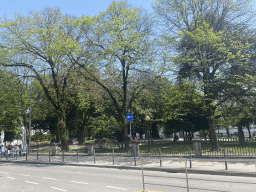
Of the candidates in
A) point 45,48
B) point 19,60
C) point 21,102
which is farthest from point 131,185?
point 21,102

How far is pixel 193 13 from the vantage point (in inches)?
848

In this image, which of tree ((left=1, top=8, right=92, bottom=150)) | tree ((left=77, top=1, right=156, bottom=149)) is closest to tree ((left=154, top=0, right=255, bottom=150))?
tree ((left=77, top=1, right=156, bottom=149))

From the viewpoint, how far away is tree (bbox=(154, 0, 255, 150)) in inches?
748

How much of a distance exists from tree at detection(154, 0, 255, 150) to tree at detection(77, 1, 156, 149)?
2653 mm

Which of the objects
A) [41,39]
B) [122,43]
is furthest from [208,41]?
[41,39]

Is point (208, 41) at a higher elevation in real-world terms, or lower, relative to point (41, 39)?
lower

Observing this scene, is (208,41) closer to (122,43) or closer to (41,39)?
(122,43)

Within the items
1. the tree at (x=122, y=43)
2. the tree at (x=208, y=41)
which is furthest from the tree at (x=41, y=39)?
the tree at (x=208, y=41)

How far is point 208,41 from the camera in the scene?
1808 centimetres

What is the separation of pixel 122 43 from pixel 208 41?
7413 millimetres

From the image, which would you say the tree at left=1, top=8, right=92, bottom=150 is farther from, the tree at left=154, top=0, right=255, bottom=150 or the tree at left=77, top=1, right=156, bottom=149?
the tree at left=154, top=0, right=255, bottom=150

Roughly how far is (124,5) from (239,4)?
10697 mm

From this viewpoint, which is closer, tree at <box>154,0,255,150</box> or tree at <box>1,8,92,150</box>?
tree at <box>154,0,255,150</box>

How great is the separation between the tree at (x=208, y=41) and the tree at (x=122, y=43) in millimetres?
2653
